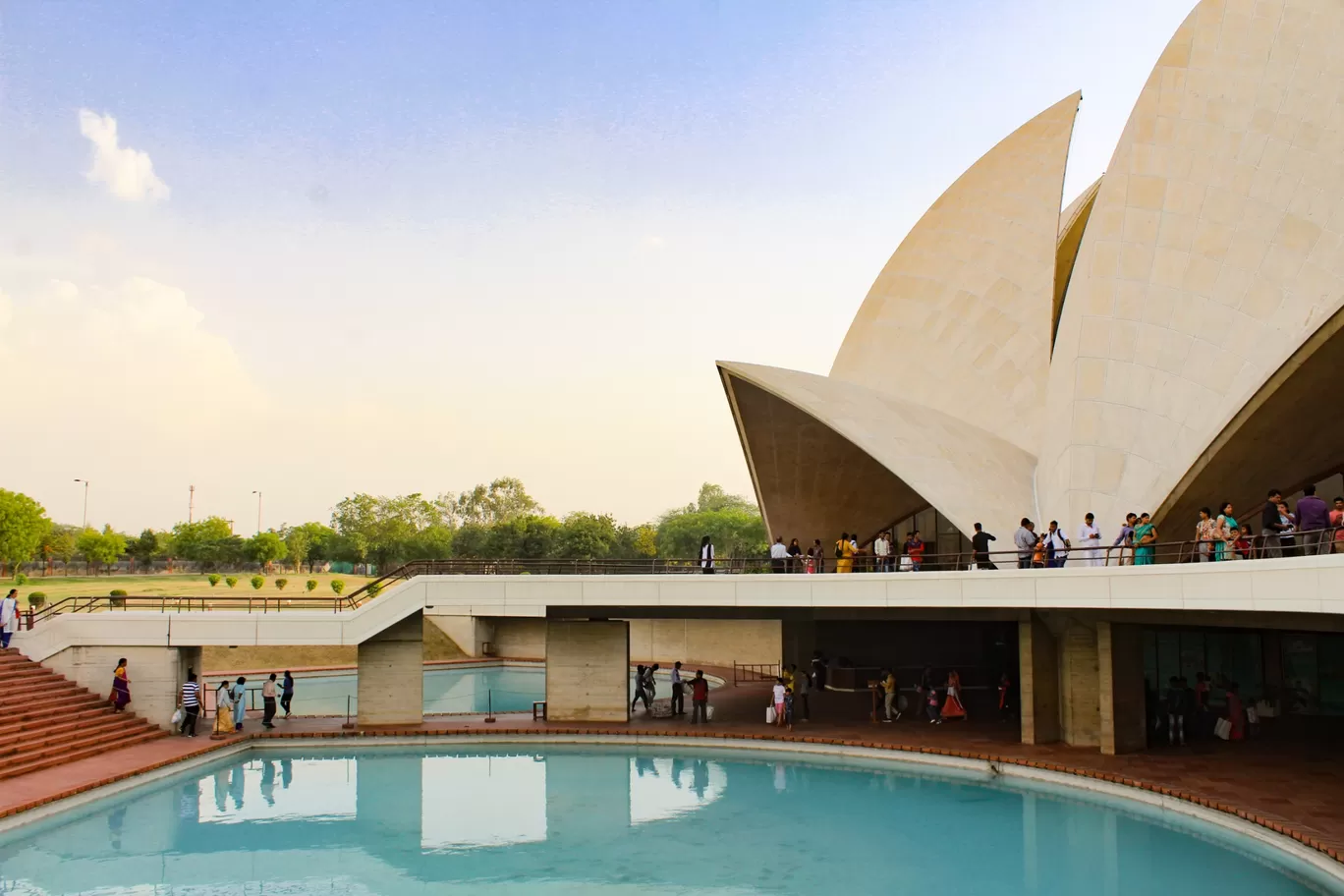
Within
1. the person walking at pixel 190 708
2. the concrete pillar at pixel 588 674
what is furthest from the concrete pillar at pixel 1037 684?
the person walking at pixel 190 708

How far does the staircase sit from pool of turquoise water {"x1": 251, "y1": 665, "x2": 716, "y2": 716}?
19.3 feet

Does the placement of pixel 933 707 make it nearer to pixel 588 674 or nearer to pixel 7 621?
pixel 588 674

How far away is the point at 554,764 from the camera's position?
18.1m

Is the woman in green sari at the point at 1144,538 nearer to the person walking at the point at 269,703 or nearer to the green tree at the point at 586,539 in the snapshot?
the person walking at the point at 269,703

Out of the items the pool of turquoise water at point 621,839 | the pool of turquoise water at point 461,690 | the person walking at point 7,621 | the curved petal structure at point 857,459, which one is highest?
the curved petal structure at point 857,459

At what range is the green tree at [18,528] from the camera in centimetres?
5922

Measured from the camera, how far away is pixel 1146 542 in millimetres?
14844

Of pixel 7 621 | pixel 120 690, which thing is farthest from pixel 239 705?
pixel 7 621

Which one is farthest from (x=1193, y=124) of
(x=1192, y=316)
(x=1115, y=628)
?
(x=1115, y=628)

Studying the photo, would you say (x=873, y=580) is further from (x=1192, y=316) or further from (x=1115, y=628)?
(x=1192, y=316)

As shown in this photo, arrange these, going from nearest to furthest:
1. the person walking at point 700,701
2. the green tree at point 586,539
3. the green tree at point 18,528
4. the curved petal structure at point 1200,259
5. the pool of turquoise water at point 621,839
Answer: the pool of turquoise water at point 621,839, the curved petal structure at point 1200,259, the person walking at point 700,701, the green tree at point 18,528, the green tree at point 586,539

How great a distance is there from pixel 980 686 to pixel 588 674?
11356 mm

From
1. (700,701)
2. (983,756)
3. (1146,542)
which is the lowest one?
(983,756)

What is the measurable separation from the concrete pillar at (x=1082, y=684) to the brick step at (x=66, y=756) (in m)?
17.1
